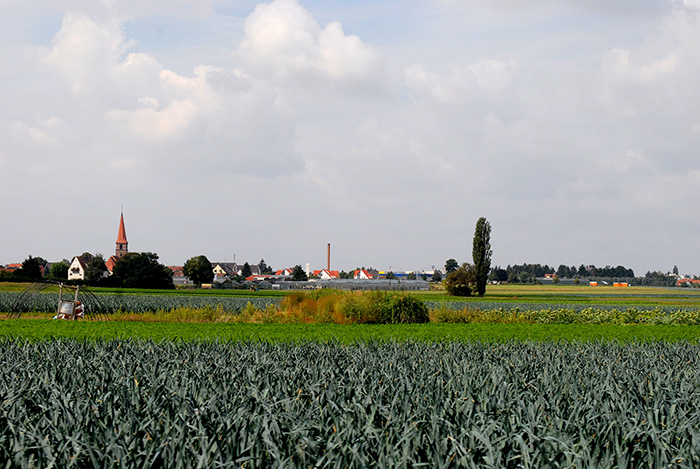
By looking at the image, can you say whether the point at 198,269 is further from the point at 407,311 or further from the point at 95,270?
the point at 407,311

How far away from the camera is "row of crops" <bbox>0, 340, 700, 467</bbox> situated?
409cm

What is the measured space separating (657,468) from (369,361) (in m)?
4.37

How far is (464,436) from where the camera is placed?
15.0 feet

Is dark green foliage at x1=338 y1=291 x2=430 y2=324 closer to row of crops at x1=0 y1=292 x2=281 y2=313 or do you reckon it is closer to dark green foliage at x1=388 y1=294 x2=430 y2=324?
dark green foliage at x1=388 y1=294 x2=430 y2=324

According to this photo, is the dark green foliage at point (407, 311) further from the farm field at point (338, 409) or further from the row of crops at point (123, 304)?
the farm field at point (338, 409)

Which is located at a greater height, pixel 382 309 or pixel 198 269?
pixel 198 269

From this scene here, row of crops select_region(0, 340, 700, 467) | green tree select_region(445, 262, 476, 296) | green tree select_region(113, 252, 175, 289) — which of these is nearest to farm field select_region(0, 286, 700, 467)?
row of crops select_region(0, 340, 700, 467)

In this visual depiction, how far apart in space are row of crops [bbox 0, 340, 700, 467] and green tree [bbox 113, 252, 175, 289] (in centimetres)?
7344

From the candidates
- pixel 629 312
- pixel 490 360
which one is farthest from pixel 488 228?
pixel 490 360

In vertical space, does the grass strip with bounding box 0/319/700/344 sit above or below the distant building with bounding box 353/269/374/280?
below

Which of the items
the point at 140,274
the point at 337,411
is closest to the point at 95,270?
the point at 140,274

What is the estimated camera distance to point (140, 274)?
8006 cm

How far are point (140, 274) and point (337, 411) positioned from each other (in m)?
79.5

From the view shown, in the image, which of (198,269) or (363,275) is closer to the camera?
(198,269)
